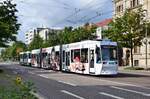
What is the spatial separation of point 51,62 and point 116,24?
13716mm

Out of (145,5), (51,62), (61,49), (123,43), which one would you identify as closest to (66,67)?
(61,49)

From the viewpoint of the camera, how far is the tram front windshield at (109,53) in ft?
122

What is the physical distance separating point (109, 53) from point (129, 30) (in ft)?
90.0

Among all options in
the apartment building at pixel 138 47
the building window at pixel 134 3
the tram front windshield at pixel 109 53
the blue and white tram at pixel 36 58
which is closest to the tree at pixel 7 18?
the blue and white tram at pixel 36 58

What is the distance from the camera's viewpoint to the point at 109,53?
123ft

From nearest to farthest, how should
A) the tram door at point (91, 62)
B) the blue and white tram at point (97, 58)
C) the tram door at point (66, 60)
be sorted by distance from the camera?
1. the blue and white tram at point (97, 58)
2. the tram door at point (91, 62)
3. the tram door at point (66, 60)

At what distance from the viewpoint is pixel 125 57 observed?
8625 centimetres

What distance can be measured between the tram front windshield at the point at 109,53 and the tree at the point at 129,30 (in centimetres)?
2604

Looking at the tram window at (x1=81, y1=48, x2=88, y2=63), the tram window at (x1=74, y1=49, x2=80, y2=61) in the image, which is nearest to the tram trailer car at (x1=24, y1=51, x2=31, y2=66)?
the tram window at (x1=74, y1=49, x2=80, y2=61)

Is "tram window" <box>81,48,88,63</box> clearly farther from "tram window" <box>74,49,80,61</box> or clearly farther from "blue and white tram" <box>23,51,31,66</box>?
"blue and white tram" <box>23,51,31,66</box>

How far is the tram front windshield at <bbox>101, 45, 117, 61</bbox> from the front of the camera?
37.1m

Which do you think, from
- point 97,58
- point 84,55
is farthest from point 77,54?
point 97,58

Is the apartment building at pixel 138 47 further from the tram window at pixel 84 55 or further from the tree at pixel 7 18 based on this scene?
the tram window at pixel 84 55

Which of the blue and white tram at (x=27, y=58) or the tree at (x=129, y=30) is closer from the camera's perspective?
the tree at (x=129, y=30)
